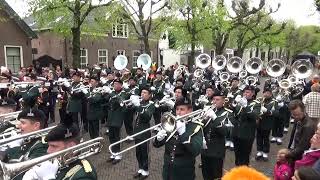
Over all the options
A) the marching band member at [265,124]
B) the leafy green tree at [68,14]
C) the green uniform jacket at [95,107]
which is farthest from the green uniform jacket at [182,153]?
the leafy green tree at [68,14]

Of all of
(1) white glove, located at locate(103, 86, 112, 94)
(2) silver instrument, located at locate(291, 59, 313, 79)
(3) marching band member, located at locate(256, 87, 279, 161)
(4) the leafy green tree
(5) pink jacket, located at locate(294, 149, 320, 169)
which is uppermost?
(4) the leafy green tree

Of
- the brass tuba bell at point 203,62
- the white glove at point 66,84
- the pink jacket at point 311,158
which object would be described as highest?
the brass tuba bell at point 203,62

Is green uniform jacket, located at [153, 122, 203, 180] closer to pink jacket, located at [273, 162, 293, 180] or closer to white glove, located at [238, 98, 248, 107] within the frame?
pink jacket, located at [273, 162, 293, 180]

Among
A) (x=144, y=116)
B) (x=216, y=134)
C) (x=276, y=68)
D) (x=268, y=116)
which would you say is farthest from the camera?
(x=276, y=68)

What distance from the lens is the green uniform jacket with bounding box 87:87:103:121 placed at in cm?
1038

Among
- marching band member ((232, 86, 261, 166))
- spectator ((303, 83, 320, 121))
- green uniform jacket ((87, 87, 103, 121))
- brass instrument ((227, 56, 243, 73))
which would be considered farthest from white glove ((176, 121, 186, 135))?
brass instrument ((227, 56, 243, 73))

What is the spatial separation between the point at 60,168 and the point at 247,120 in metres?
5.75

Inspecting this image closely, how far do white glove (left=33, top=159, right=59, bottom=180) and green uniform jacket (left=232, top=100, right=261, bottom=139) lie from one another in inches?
217

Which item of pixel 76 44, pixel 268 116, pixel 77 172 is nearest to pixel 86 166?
pixel 77 172

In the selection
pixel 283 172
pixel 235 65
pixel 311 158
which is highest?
pixel 235 65

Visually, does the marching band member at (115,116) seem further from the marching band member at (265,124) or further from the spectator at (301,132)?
the spectator at (301,132)

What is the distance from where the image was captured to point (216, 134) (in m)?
6.86

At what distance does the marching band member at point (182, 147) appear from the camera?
5.52 m

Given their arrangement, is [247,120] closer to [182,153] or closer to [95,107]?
[182,153]
